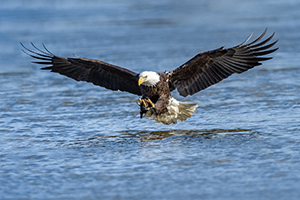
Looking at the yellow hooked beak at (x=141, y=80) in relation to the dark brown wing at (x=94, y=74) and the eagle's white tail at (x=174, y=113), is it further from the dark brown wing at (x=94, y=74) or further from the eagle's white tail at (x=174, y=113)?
the dark brown wing at (x=94, y=74)

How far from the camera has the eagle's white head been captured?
6173mm

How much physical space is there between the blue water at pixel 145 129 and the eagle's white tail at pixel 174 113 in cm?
11

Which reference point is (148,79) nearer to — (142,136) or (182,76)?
(182,76)

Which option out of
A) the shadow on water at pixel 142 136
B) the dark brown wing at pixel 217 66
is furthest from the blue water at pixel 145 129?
the dark brown wing at pixel 217 66

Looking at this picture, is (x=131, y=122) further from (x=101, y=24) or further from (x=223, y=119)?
(x=101, y=24)

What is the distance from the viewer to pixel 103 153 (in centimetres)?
527

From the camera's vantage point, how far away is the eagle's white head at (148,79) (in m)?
6.17

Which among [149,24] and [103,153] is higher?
[149,24]

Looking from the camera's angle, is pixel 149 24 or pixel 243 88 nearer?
pixel 243 88

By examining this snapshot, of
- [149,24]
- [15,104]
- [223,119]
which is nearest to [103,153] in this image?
[223,119]

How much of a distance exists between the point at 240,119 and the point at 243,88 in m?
1.57

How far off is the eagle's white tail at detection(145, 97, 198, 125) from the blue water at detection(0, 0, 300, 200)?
11 cm

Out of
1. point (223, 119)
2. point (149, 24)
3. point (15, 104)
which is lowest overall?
point (223, 119)

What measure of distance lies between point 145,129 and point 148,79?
575 millimetres
